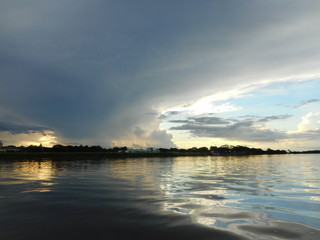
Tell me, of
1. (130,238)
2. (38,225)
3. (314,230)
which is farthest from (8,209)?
(314,230)

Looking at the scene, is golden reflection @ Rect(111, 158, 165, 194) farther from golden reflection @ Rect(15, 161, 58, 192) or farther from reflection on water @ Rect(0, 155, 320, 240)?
golden reflection @ Rect(15, 161, 58, 192)

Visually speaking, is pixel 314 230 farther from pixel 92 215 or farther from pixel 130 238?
pixel 92 215

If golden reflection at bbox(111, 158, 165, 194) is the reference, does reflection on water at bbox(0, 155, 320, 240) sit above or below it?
above

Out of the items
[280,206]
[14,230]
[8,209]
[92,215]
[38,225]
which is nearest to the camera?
[14,230]

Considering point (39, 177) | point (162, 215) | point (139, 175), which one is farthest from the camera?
point (139, 175)

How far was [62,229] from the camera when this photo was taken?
8.10 m

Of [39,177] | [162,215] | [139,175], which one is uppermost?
[162,215]

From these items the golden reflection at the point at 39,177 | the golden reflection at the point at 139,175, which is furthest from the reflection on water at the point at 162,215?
the golden reflection at the point at 139,175

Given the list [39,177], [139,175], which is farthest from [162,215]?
[39,177]

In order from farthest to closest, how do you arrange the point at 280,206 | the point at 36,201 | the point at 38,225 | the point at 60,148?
1. the point at 60,148
2. the point at 36,201
3. the point at 280,206
4. the point at 38,225

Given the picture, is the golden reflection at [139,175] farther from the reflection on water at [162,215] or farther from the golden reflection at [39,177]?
the golden reflection at [39,177]

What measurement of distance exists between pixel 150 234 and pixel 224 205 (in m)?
6.03

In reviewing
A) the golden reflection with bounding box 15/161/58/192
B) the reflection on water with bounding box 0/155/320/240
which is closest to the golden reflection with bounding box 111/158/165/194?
the reflection on water with bounding box 0/155/320/240

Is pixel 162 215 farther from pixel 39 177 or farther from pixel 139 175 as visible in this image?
pixel 39 177
